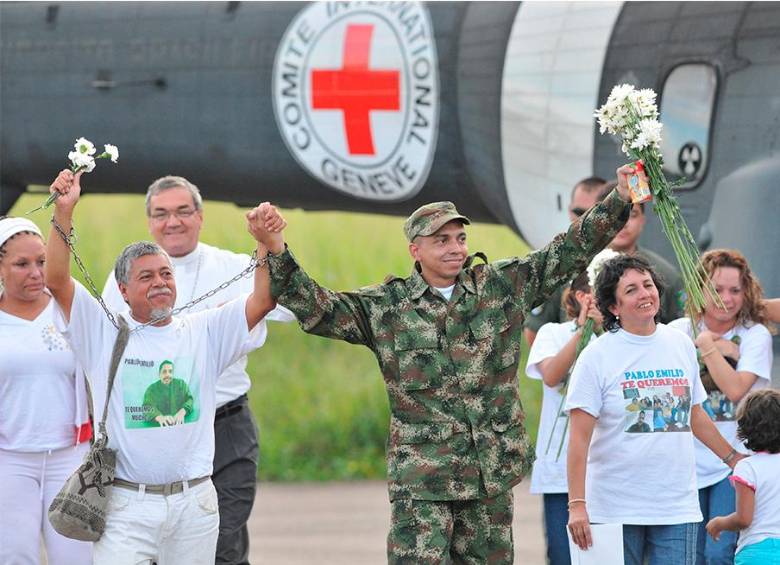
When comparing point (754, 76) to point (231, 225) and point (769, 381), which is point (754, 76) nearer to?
point (769, 381)

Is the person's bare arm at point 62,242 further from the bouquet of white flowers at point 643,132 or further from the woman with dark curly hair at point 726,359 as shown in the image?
the woman with dark curly hair at point 726,359

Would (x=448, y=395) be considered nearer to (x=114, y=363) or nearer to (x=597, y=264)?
(x=597, y=264)

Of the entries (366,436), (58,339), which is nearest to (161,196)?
(58,339)

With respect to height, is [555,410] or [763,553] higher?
[555,410]

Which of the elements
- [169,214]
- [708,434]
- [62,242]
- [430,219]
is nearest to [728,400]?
[708,434]

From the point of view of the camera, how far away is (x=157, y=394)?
4652 mm

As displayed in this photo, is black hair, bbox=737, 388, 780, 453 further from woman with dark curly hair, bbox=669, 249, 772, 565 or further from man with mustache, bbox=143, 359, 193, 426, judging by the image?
man with mustache, bbox=143, 359, 193, 426

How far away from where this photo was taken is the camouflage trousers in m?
4.64

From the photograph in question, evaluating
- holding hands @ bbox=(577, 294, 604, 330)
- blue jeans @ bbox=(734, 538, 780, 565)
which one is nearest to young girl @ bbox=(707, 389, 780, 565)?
blue jeans @ bbox=(734, 538, 780, 565)

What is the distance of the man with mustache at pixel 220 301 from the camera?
5.81 m

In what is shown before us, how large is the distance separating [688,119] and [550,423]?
2578 mm

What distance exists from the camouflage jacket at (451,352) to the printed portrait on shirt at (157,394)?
0.43 metres

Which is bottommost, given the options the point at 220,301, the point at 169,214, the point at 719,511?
the point at 719,511

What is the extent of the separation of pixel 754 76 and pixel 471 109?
2.13 m
